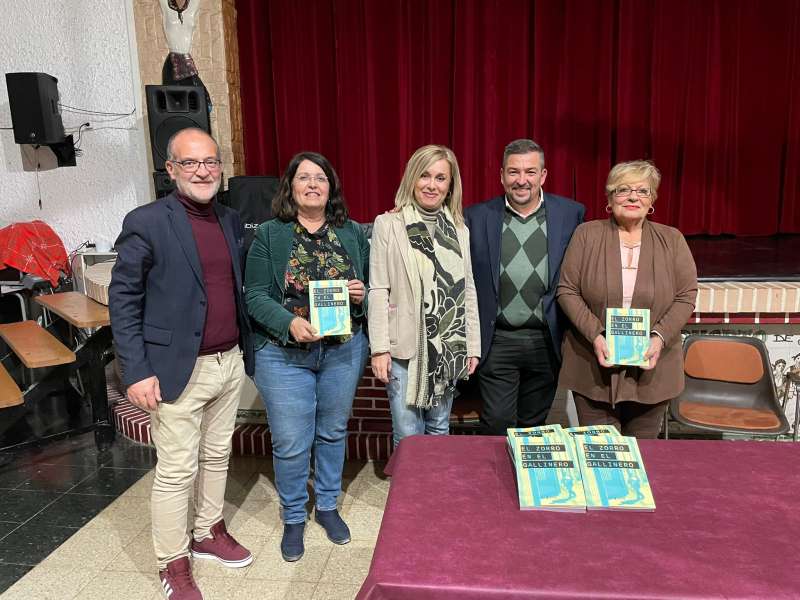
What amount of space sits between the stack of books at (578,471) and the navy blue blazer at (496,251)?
822 mm

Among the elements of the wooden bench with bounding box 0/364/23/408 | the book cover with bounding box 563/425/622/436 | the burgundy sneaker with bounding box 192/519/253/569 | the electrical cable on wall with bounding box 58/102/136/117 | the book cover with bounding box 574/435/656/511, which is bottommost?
the burgundy sneaker with bounding box 192/519/253/569

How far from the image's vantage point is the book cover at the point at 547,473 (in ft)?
4.03

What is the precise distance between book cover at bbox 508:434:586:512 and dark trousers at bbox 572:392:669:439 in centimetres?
84

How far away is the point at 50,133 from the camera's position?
4434 mm

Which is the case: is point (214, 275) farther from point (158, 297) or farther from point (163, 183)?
point (163, 183)

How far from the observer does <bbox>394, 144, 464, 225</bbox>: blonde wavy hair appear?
200 centimetres

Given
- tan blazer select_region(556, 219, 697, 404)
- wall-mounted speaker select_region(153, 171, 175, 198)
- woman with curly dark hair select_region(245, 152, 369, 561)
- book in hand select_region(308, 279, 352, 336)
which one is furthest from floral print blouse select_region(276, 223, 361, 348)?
wall-mounted speaker select_region(153, 171, 175, 198)

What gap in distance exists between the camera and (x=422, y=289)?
2.08 meters

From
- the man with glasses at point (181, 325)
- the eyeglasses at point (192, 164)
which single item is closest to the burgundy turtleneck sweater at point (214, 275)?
the man with glasses at point (181, 325)

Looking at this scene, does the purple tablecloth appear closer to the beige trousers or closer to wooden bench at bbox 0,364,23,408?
the beige trousers

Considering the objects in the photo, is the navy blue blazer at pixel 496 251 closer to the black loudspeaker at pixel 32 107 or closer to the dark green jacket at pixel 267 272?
the dark green jacket at pixel 267 272

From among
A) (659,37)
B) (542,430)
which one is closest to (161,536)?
(542,430)

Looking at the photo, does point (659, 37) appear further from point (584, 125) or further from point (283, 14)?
point (283, 14)

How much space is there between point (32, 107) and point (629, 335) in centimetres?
444
